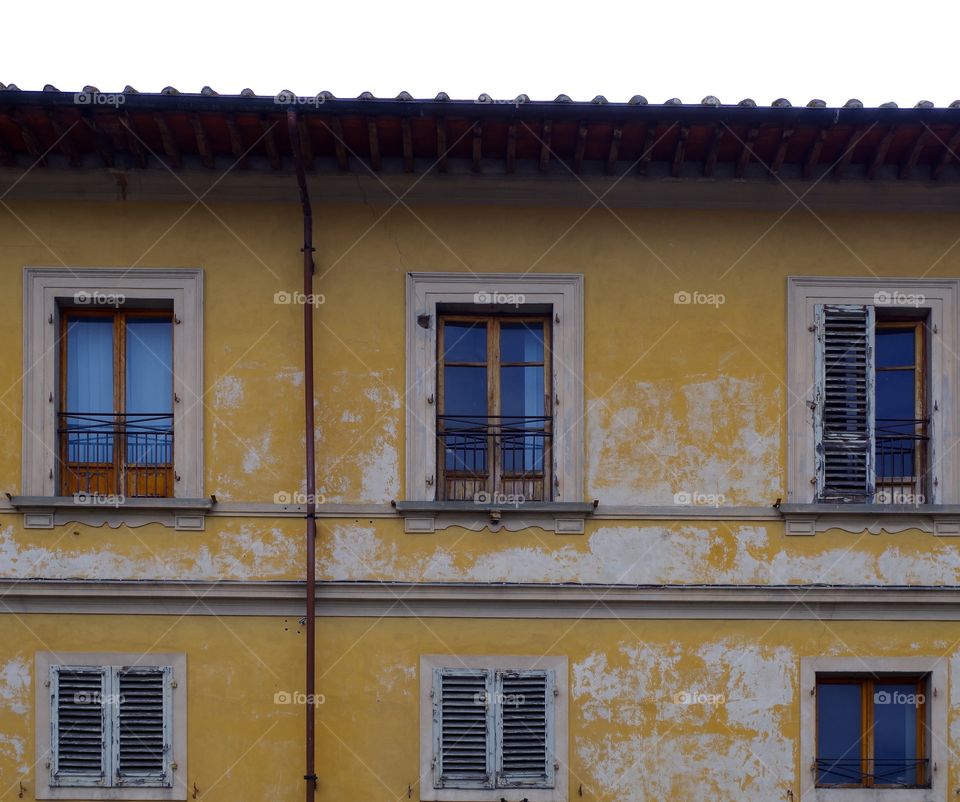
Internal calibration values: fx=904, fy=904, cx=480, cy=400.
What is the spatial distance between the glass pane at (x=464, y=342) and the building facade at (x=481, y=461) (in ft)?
0.10

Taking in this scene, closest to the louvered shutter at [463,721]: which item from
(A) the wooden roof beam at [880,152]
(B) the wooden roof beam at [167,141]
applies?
(B) the wooden roof beam at [167,141]

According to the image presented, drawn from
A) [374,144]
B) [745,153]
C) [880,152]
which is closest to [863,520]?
[880,152]

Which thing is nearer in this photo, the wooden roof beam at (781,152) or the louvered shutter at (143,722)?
the wooden roof beam at (781,152)

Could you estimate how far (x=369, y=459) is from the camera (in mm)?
7461

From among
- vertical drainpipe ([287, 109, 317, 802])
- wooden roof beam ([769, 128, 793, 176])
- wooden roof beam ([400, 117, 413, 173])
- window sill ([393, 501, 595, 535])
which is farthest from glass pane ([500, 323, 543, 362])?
wooden roof beam ([769, 128, 793, 176])

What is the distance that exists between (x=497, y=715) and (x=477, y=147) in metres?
4.61

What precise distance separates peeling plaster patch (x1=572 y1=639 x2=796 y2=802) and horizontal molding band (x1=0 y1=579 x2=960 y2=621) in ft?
1.14

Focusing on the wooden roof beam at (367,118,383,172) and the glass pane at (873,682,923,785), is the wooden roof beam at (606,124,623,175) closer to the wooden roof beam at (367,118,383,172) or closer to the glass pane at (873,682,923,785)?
the wooden roof beam at (367,118,383,172)

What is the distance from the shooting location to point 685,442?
757cm

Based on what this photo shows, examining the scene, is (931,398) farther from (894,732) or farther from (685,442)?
(894,732)

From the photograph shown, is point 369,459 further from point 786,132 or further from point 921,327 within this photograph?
point 921,327

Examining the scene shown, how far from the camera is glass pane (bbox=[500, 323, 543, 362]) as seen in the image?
7.79 meters

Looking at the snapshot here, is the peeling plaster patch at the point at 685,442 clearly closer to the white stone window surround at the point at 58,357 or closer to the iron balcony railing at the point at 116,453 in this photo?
the white stone window surround at the point at 58,357

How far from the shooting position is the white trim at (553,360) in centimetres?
746
